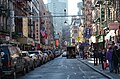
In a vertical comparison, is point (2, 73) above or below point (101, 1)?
below

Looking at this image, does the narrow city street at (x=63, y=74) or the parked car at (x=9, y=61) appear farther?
the narrow city street at (x=63, y=74)

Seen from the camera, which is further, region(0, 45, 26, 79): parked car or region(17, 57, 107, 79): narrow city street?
region(17, 57, 107, 79): narrow city street

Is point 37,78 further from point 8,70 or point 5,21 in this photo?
point 5,21

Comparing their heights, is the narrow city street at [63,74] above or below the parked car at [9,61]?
below

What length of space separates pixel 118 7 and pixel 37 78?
2762 cm

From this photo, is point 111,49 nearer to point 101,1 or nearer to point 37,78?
point 37,78

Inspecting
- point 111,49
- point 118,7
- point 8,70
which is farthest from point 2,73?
point 118,7

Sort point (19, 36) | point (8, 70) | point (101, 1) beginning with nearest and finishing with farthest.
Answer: point (8, 70) → point (101, 1) → point (19, 36)

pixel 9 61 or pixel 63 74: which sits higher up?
pixel 9 61

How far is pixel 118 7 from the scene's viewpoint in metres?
50.1

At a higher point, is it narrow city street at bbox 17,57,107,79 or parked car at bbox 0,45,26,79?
parked car at bbox 0,45,26,79

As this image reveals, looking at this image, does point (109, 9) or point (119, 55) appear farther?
point (109, 9)

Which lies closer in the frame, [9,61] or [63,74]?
[9,61]

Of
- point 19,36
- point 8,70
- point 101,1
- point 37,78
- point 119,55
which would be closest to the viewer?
point 8,70
